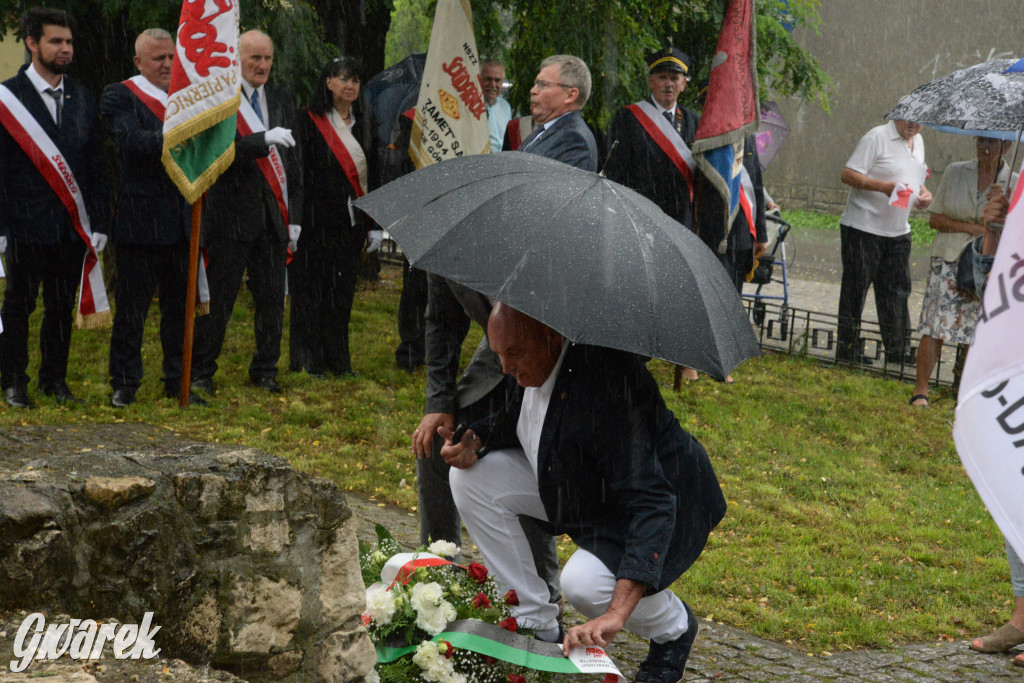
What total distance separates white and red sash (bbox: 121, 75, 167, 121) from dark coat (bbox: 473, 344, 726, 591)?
491 cm

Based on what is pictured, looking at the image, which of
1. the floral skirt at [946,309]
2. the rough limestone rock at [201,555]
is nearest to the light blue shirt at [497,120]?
the floral skirt at [946,309]

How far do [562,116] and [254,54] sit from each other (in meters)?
3.51

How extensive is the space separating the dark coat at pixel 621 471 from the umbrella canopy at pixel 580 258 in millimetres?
330

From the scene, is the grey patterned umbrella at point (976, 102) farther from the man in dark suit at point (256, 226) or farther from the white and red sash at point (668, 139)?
the man in dark suit at point (256, 226)

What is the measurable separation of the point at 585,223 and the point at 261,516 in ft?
4.14

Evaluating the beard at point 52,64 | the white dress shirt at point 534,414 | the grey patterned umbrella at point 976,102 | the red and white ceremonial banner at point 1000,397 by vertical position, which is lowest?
the white dress shirt at point 534,414

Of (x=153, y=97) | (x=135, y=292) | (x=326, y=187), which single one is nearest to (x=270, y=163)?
(x=326, y=187)

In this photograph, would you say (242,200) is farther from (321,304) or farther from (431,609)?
(431,609)

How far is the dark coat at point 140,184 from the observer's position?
24.3 ft

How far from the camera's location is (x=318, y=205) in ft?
28.4

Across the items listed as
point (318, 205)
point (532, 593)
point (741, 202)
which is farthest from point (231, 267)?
point (532, 593)

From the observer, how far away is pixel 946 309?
8.88 m

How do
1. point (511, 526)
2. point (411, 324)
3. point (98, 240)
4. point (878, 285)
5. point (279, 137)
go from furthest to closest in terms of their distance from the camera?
point (878, 285) → point (411, 324) → point (279, 137) → point (98, 240) → point (511, 526)

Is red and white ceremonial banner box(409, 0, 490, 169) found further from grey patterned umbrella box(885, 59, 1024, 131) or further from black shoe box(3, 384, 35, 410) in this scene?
black shoe box(3, 384, 35, 410)
